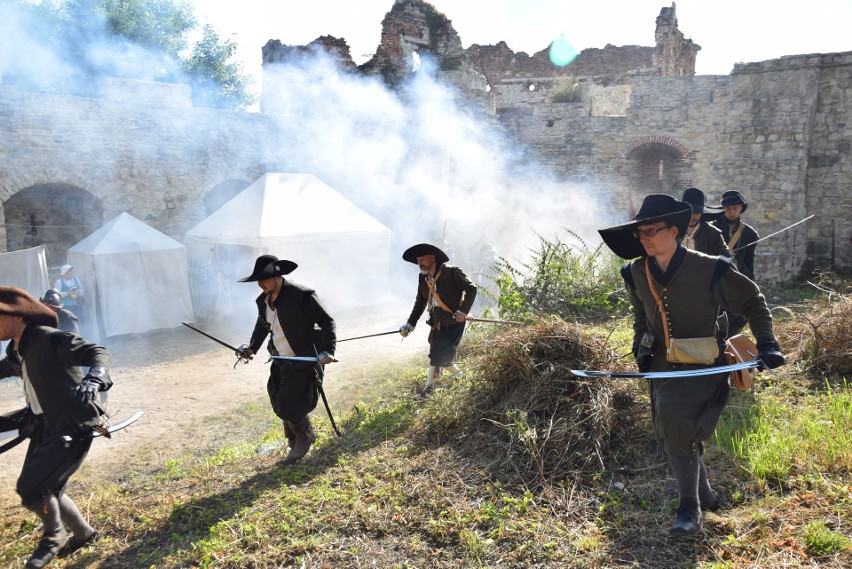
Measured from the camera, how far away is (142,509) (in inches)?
167

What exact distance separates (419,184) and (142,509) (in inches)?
509

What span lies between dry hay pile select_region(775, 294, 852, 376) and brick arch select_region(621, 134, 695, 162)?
34.0ft

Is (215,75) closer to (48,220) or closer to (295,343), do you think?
(48,220)

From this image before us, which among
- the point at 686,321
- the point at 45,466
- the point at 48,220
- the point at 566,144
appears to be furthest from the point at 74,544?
the point at 566,144

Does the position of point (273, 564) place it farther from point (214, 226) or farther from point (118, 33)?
point (118, 33)

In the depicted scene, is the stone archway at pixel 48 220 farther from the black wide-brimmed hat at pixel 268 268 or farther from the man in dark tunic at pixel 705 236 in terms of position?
the man in dark tunic at pixel 705 236

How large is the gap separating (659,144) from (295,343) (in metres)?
Answer: 13.4

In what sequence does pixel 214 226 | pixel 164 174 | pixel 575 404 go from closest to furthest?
1. pixel 575 404
2. pixel 214 226
3. pixel 164 174

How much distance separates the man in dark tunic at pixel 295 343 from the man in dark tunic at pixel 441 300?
1.14 metres

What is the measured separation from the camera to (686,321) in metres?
3.09

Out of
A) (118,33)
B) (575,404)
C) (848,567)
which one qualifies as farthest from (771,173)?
(118,33)

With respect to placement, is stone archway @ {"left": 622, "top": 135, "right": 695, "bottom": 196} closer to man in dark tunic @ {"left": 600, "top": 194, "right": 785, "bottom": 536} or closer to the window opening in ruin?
the window opening in ruin

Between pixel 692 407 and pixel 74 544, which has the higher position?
pixel 692 407

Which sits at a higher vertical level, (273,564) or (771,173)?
(771,173)
